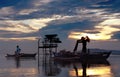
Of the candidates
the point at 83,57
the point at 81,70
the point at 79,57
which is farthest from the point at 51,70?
the point at 79,57

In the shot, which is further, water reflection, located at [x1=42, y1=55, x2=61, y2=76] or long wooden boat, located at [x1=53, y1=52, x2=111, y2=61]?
long wooden boat, located at [x1=53, y1=52, x2=111, y2=61]

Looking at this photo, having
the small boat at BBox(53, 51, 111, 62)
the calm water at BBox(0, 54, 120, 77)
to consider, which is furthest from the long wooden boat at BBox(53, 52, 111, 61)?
the calm water at BBox(0, 54, 120, 77)

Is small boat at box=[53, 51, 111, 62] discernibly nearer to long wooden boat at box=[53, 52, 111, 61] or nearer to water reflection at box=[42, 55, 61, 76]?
long wooden boat at box=[53, 52, 111, 61]

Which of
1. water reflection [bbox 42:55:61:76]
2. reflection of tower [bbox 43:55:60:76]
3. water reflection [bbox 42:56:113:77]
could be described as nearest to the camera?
water reflection [bbox 42:56:113:77]

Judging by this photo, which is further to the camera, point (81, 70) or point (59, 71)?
point (81, 70)

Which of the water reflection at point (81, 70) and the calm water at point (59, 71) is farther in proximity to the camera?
the water reflection at point (81, 70)

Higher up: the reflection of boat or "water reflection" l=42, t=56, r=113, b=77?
"water reflection" l=42, t=56, r=113, b=77

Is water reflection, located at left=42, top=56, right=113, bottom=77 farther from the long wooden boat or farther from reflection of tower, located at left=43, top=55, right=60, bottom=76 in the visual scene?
the long wooden boat

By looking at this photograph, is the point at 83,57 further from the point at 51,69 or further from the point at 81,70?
the point at 81,70

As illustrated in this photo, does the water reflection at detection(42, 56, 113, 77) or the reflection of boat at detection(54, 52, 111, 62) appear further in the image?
the reflection of boat at detection(54, 52, 111, 62)

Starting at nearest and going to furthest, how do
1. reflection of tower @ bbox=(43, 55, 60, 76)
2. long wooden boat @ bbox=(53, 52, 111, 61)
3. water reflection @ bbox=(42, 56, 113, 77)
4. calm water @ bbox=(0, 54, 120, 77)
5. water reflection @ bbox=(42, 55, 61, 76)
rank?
calm water @ bbox=(0, 54, 120, 77)
water reflection @ bbox=(42, 56, 113, 77)
water reflection @ bbox=(42, 55, 61, 76)
reflection of tower @ bbox=(43, 55, 60, 76)
long wooden boat @ bbox=(53, 52, 111, 61)

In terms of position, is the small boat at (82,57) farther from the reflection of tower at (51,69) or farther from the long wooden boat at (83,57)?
the reflection of tower at (51,69)

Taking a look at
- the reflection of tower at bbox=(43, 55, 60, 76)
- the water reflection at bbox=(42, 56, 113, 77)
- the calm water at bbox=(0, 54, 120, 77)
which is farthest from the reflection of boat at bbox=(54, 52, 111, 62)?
the calm water at bbox=(0, 54, 120, 77)

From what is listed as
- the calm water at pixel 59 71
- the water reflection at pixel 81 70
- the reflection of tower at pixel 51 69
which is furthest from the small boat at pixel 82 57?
the calm water at pixel 59 71
